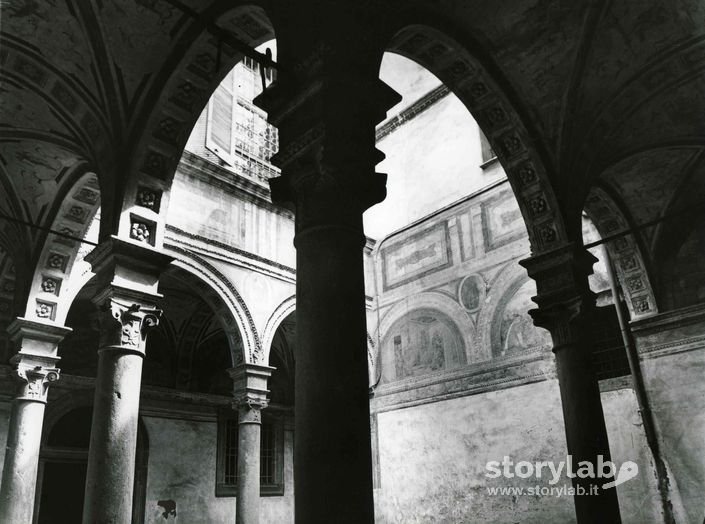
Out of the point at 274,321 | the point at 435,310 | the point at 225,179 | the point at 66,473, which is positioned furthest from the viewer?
the point at 435,310

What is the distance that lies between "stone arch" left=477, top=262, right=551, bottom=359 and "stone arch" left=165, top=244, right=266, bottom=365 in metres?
4.51

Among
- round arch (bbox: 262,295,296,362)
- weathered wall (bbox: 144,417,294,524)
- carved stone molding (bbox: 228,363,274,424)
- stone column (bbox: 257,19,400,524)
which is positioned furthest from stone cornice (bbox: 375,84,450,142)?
stone column (bbox: 257,19,400,524)

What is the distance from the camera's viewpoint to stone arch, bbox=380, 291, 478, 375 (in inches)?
494

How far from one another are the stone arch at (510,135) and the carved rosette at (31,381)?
249 inches

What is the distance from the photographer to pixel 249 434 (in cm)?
1095

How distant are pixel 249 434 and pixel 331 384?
330 inches

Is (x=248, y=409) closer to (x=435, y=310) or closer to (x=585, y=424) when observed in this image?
(x=435, y=310)

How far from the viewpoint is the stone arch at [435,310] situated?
41.1ft

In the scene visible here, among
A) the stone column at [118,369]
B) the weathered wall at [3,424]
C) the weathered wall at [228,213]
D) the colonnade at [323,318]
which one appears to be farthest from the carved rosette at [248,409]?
the colonnade at [323,318]

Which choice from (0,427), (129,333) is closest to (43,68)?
(129,333)

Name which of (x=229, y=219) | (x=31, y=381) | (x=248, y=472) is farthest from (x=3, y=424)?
(x=229, y=219)

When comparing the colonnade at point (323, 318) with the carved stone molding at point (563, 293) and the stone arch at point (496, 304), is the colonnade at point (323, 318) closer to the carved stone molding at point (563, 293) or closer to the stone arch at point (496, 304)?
the carved stone molding at point (563, 293)

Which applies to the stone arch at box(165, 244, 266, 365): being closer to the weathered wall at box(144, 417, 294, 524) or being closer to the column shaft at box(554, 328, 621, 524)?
the weathered wall at box(144, 417, 294, 524)

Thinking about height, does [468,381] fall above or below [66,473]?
above
